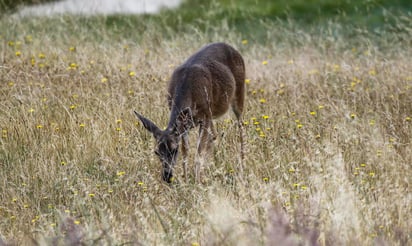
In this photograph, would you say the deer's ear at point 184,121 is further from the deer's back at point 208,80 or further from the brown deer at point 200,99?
the deer's back at point 208,80

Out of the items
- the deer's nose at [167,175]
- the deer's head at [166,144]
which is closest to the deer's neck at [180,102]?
the deer's head at [166,144]

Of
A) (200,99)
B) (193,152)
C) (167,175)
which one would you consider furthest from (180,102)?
(167,175)

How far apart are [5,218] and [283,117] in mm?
3249

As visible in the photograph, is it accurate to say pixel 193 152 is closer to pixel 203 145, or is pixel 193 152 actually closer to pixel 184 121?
pixel 203 145

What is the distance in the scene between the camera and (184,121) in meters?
6.88

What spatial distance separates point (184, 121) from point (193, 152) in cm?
65

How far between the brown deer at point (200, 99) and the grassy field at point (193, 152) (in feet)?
0.62

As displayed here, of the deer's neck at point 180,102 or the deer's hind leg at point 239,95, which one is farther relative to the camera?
the deer's hind leg at point 239,95

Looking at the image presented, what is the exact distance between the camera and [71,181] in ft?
20.4

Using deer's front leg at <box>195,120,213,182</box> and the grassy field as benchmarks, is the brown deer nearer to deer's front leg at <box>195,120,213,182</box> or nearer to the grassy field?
deer's front leg at <box>195,120,213,182</box>

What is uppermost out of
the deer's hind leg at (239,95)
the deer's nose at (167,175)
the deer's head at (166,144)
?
the deer's head at (166,144)

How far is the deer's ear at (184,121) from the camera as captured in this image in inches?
266

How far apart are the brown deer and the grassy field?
19 cm

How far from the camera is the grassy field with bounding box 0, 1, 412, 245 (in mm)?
5027
